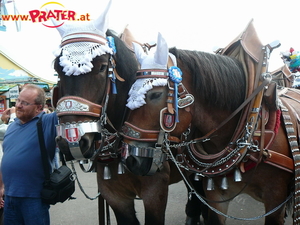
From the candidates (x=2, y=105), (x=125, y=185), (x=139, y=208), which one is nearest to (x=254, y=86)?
(x=125, y=185)

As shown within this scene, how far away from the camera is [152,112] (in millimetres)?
1616

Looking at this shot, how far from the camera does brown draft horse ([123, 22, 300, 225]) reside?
1.67m

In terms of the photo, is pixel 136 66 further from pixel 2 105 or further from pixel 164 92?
pixel 2 105

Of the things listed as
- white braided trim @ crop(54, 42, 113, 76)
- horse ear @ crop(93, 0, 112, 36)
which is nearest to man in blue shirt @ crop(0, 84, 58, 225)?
white braided trim @ crop(54, 42, 113, 76)

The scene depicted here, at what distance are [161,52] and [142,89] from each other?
0.26 metres

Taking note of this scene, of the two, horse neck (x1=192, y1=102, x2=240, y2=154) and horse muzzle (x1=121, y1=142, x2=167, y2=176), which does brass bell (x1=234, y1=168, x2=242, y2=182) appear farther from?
horse muzzle (x1=121, y1=142, x2=167, y2=176)

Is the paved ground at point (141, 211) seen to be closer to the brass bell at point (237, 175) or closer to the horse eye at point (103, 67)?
the brass bell at point (237, 175)

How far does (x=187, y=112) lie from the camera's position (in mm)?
1742

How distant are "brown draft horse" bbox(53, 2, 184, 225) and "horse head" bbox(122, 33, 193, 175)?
0.18 metres

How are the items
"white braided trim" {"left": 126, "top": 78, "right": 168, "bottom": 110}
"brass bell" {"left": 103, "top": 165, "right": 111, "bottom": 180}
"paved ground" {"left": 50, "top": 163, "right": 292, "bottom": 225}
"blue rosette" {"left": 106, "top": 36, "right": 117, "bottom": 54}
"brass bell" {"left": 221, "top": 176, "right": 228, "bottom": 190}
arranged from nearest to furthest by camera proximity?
"white braided trim" {"left": 126, "top": 78, "right": 168, "bottom": 110} < "blue rosette" {"left": 106, "top": 36, "right": 117, "bottom": 54} < "brass bell" {"left": 221, "top": 176, "right": 228, "bottom": 190} < "brass bell" {"left": 103, "top": 165, "right": 111, "bottom": 180} < "paved ground" {"left": 50, "top": 163, "right": 292, "bottom": 225}

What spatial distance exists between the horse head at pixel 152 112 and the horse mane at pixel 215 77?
0.20 metres

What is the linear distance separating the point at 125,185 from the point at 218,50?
1.44 metres

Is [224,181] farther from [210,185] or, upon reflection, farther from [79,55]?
[79,55]

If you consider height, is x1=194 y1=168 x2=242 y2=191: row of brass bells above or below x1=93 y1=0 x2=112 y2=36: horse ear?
below
